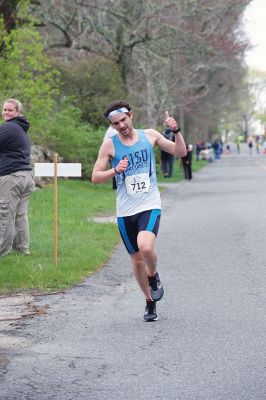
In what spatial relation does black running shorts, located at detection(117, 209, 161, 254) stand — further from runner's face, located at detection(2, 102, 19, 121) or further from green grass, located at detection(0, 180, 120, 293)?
runner's face, located at detection(2, 102, 19, 121)

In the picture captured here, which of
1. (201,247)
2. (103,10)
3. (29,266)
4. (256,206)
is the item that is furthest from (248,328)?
(103,10)

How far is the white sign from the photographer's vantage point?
11492mm

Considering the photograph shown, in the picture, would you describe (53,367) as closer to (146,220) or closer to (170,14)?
(146,220)

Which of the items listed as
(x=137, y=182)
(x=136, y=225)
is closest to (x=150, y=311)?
(x=136, y=225)

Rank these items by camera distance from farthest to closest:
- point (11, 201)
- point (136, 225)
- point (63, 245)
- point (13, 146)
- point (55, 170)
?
point (63, 245), point (11, 201), point (13, 146), point (55, 170), point (136, 225)

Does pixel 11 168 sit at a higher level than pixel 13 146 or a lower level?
lower

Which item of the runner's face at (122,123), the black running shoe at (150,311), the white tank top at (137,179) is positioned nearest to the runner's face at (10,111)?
the white tank top at (137,179)

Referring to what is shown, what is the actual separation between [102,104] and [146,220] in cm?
2356

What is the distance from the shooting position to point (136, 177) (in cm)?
825

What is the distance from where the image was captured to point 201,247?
13.9m

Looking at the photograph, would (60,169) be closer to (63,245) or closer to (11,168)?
(11,168)

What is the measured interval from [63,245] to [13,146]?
7.05 ft

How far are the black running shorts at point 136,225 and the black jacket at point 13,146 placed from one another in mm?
3771

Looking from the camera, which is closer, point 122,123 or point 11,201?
point 122,123
